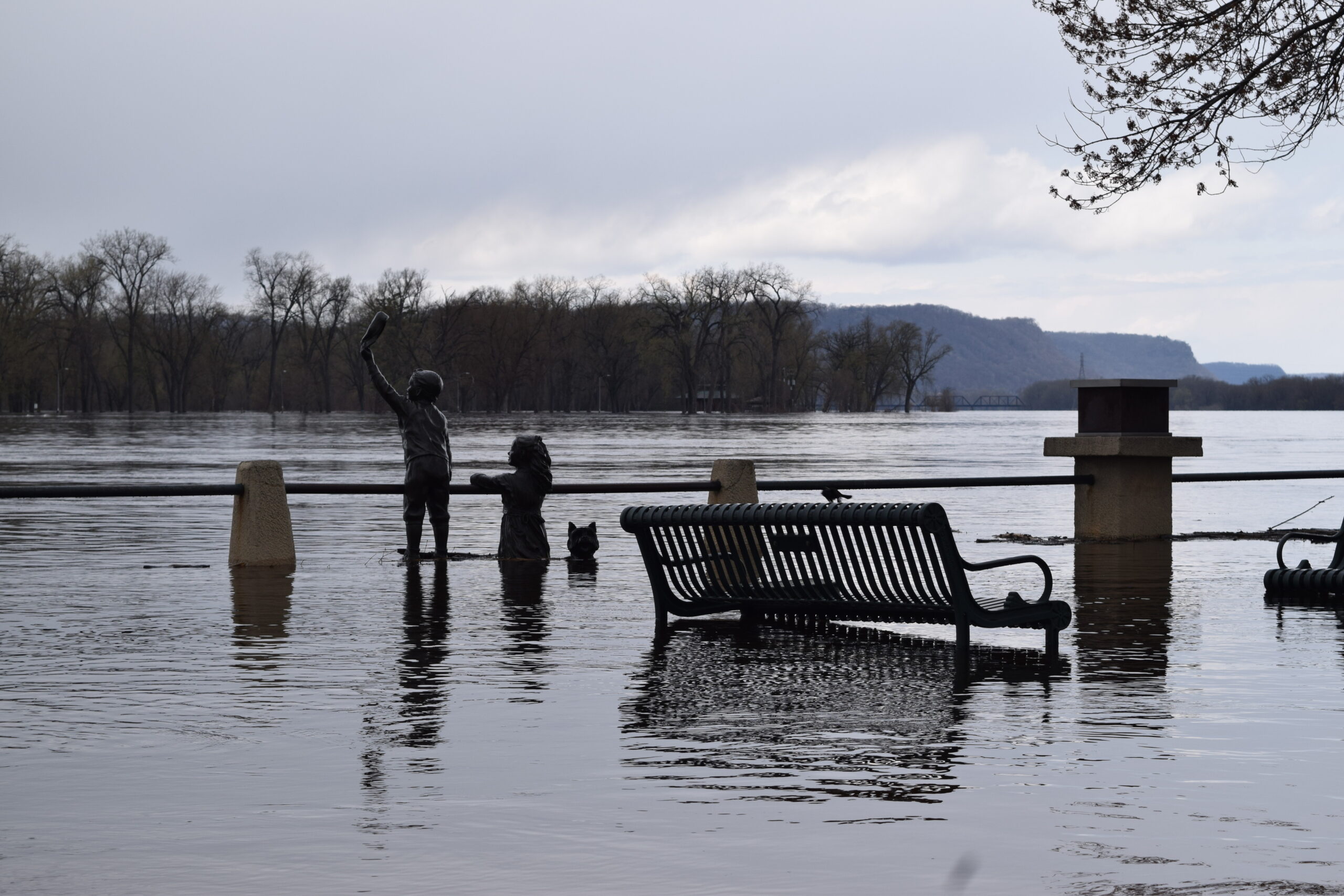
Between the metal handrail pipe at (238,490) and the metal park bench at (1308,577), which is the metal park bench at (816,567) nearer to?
the metal park bench at (1308,577)

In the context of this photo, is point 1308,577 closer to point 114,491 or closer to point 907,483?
point 907,483

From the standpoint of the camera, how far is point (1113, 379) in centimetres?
1822

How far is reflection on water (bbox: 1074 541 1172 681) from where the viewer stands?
31.2ft

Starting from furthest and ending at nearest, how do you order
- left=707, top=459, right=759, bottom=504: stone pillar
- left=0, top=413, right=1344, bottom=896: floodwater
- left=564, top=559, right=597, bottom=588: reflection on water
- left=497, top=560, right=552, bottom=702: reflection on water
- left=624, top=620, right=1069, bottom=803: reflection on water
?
left=707, top=459, right=759, bottom=504: stone pillar
left=564, top=559, right=597, bottom=588: reflection on water
left=497, top=560, right=552, bottom=702: reflection on water
left=624, top=620, right=1069, bottom=803: reflection on water
left=0, top=413, right=1344, bottom=896: floodwater

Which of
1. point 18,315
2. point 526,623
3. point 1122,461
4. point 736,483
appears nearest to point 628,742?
point 526,623

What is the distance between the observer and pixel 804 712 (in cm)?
792

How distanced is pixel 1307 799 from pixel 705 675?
364 centimetres

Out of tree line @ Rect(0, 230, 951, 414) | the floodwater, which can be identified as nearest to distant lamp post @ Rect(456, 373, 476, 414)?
tree line @ Rect(0, 230, 951, 414)

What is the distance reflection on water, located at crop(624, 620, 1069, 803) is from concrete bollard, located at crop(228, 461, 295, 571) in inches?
216

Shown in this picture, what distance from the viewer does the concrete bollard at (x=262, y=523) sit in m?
15.2

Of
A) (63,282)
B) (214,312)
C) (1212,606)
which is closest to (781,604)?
(1212,606)

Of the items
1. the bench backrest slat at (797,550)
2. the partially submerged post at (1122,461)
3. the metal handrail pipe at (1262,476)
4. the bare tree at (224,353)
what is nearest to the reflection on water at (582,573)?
the bench backrest slat at (797,550)

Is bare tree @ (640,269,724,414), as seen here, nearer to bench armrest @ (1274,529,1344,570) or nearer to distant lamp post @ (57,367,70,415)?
distant lamp post @ (57,367,70,415)

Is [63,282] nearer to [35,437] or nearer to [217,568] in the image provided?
[35,437]
